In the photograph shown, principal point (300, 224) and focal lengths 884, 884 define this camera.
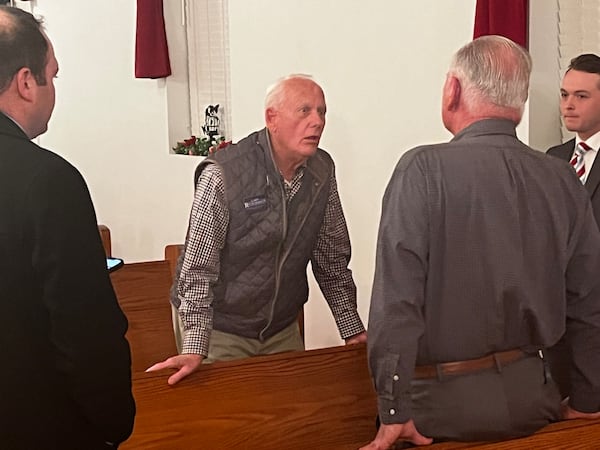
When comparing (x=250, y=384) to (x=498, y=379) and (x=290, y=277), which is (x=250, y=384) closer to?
(x=290, y=277)

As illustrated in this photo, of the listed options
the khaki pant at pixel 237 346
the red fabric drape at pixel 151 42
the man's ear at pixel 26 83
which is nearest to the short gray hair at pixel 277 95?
the khaki pant at pixel 237 346

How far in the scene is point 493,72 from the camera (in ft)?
6.51

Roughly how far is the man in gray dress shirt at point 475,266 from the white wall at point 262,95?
1.73m

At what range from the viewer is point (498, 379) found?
2059 millimetres

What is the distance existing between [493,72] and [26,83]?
1.01 metres

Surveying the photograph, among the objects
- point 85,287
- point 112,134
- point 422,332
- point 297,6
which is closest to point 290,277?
point 422,332

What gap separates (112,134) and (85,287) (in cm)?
497

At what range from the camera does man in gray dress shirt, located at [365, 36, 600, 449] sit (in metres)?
1.95

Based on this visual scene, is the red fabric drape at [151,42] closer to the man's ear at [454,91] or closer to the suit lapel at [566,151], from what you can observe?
the suit lapel at [566,151]

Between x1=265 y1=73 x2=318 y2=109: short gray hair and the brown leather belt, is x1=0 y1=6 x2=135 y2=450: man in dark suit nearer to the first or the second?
the brown leather belt

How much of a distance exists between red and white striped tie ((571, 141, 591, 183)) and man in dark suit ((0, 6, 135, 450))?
1.97 meters

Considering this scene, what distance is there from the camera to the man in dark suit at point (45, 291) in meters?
1.55

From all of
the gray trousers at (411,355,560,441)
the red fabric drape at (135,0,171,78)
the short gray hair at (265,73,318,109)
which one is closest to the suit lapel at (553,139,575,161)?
the short gray hair at (265,73,318,109)

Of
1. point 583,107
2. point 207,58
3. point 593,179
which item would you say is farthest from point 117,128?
point 593,179
